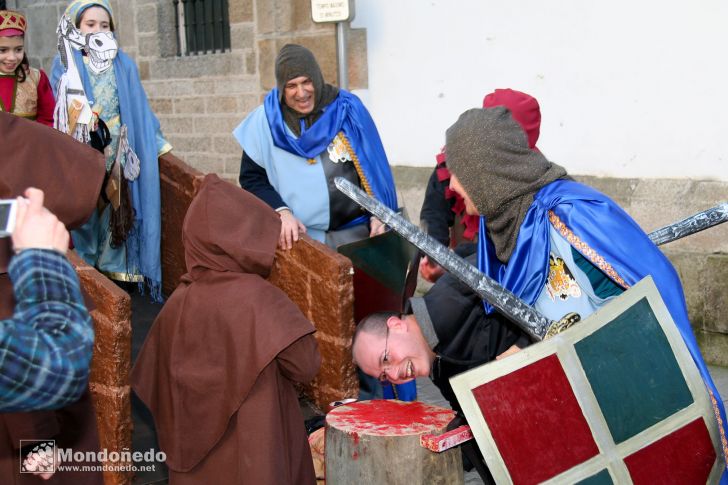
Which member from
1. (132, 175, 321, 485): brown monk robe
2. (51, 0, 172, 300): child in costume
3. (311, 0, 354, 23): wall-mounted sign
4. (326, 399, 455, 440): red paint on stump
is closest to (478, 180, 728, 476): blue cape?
(326, 399, 455, 440): red paint on stump

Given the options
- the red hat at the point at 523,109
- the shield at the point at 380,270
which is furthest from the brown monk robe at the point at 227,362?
the red hat at the point at 523,109

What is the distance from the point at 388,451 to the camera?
3.38 m

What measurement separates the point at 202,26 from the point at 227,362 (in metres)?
6.33

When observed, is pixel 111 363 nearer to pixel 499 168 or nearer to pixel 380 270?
pixel 380 270

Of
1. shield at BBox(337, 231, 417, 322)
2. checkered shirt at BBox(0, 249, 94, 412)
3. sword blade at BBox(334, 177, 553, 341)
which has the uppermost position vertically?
checkered shirt at BBox(0, 249, 94, 412)

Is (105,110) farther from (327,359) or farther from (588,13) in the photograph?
(588,13)

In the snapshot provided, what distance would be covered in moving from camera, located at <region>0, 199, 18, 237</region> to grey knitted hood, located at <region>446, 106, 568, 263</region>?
157 centimetres

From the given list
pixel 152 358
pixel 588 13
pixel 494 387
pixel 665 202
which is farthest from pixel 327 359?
pixel 588 13

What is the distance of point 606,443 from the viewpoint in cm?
267

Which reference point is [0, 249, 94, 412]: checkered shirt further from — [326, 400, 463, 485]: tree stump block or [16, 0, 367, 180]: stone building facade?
[16, 0, 367, 180]: stone building facade

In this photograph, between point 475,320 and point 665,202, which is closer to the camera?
point 475,320

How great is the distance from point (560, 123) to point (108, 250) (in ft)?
9.87

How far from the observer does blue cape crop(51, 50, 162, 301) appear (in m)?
5.03

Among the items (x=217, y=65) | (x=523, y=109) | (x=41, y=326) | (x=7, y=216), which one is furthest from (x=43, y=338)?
(x=217, y=65)
